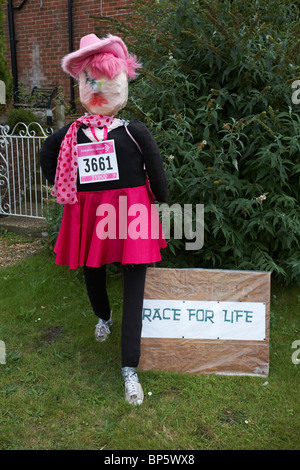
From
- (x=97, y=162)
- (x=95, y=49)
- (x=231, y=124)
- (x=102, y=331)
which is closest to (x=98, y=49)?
(x=95, y=49)

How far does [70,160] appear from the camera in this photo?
2.28 meters

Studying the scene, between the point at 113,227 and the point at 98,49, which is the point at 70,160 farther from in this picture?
the point at 98,49

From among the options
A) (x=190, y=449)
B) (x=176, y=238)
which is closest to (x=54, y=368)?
(x=190, y=449)

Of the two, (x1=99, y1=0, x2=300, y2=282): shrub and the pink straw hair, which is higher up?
the pink straw hair

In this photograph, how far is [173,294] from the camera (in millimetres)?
2564

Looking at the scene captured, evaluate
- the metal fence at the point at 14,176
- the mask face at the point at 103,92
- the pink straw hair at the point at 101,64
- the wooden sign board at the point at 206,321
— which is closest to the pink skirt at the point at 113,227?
the wooden sign board at the point at 206,321

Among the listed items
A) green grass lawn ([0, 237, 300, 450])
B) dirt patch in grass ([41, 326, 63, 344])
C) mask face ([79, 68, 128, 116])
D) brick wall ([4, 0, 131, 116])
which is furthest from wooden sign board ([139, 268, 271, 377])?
brick wall ([4, 0, 131, 116])

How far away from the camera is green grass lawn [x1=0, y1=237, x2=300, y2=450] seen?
204cm

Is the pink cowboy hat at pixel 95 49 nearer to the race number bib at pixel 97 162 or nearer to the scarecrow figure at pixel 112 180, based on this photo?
the scarecrow figure at pixel 112 180

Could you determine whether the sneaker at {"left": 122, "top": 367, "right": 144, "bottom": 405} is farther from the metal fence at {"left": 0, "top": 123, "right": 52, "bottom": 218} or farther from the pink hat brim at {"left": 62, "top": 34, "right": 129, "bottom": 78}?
the metal fence at {"left": 0, "top": 123, "right": 52, "bottom": 218}

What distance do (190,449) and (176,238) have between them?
1530 millimetres

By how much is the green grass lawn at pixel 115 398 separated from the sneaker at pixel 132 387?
0.13 feet

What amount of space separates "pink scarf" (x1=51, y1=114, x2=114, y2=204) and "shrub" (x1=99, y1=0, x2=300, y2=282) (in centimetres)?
77

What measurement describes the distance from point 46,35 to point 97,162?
7.68 m
